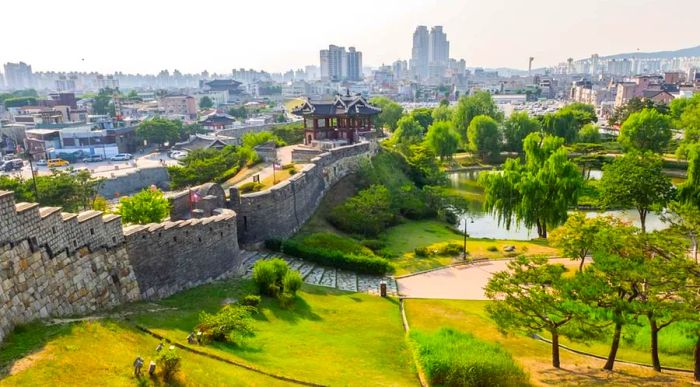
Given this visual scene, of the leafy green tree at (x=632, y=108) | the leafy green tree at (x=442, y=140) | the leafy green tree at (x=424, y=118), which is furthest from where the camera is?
the leafy green tree at (x=424, y=118)

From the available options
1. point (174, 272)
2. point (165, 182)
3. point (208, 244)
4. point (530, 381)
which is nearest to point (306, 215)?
point (208, 244)

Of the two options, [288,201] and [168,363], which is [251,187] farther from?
[168,363]

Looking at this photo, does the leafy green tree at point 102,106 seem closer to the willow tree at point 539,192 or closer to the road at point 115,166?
the road at point 115,166

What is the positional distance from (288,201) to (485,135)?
41225mm

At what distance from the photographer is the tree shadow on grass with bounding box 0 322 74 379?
998 cm

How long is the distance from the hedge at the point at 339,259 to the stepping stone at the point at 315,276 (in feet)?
2.23

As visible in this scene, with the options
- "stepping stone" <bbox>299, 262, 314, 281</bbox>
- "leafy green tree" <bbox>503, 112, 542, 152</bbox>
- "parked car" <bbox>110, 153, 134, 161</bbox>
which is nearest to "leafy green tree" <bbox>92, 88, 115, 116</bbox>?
"parked car" <bbox>110, 153, 134, 161</bbox>

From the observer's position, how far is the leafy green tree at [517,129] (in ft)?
214

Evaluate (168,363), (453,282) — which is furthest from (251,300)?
(453,282)

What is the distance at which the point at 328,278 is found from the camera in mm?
24125

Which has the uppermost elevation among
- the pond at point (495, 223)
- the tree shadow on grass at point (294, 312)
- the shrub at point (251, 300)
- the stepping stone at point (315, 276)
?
the shrub at point (251, 300)

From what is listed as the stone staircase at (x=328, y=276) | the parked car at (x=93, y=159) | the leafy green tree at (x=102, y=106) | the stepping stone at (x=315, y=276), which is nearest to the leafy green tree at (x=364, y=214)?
the stone staircase at (x=328, y=276)

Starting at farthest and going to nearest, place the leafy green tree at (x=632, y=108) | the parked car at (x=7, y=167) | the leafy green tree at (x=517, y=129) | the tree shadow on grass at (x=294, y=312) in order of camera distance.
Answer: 1. the leafy green tree at (x=632, y=108)
2. the leafy green tree at (x=517, y=129)
3. the parked car at (x=7, y=167)
4. the tree shadow on grass at (x=294, y=312)

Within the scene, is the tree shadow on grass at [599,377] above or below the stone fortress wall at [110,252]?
below
